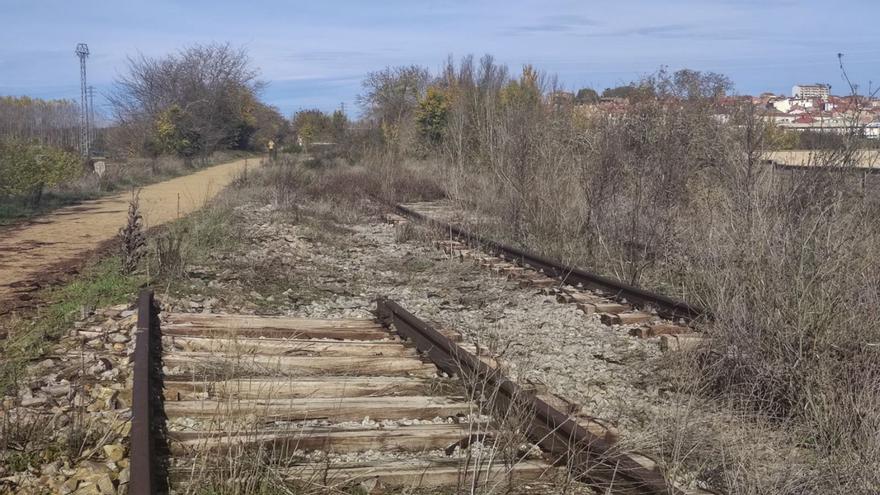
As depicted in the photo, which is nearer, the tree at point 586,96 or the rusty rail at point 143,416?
the rusty rail at point 143,416

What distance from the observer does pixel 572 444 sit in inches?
166

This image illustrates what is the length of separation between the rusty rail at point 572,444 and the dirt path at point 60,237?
5.26 metres

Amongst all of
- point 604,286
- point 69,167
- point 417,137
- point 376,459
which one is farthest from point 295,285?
point 417,137

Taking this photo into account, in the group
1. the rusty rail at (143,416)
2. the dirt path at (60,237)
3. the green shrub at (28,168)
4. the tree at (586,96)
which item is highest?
the tree at (586,96)

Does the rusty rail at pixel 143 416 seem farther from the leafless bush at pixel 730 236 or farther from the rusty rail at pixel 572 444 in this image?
the leafless bush at pixel 730 236

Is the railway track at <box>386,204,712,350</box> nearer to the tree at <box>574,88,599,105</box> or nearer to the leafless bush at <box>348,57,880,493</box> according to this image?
the leafless bush at <box>348,57,880,493</box>

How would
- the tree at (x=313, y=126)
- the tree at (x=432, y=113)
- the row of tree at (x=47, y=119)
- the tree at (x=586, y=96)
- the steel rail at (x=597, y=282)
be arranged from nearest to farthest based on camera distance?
1. the steel rail at (x=597, y=282)
2. the tree at (x=586, y=96)
3. the tree at (x=432, y=113)
4. the row of tree at (x=47, y=119)
5. the tree at (x=313, y=126)

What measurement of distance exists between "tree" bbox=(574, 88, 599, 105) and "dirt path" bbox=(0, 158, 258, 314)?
875cm

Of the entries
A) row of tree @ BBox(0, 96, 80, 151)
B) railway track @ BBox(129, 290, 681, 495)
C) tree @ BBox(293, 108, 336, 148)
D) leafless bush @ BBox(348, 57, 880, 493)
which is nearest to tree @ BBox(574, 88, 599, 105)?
leafless bush @ BBox(348, 57, 880, 493)

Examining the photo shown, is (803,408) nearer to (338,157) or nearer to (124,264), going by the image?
(124,264)

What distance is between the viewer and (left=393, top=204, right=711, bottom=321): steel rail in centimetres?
770

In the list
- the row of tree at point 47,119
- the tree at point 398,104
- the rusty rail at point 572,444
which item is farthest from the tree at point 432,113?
the rusty rail at point 572,444

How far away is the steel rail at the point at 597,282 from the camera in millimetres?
7695

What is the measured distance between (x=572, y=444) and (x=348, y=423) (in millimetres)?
1365
